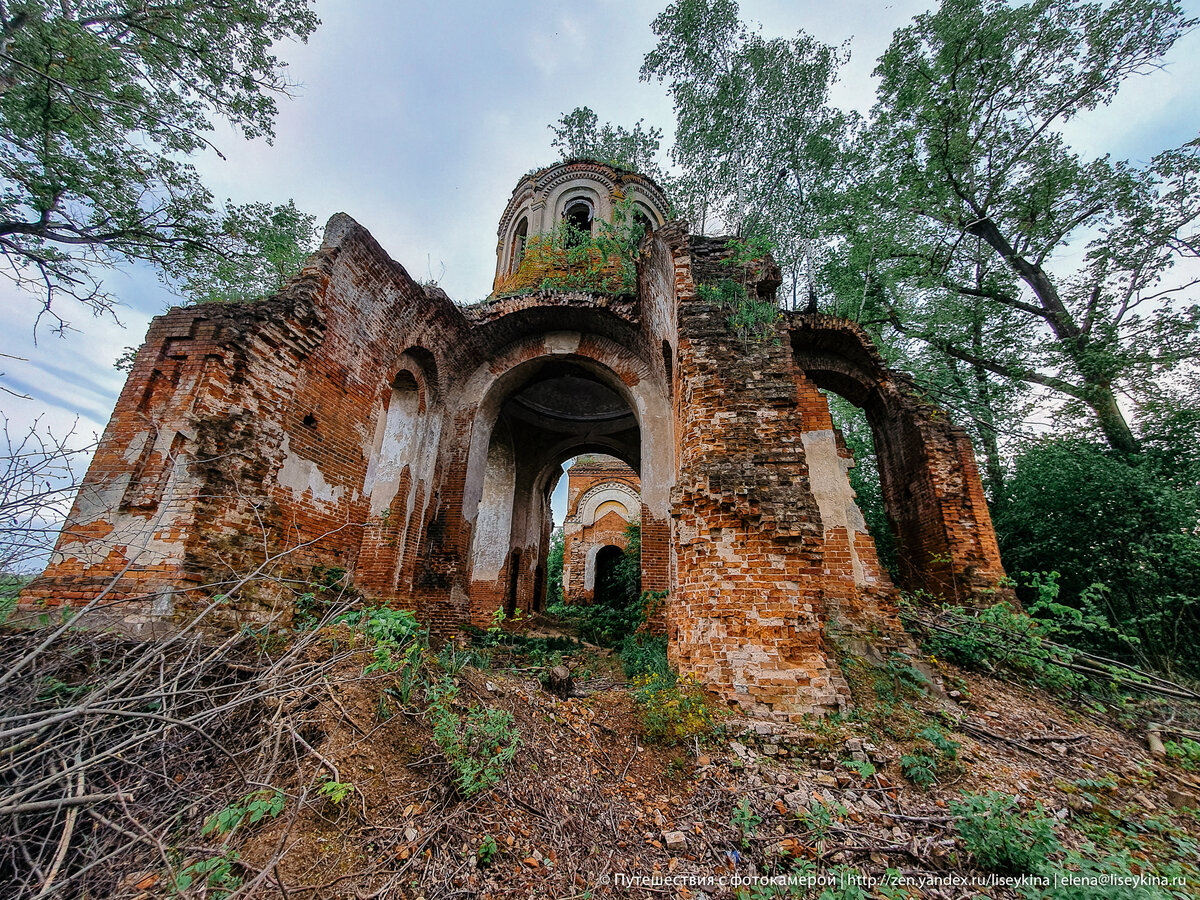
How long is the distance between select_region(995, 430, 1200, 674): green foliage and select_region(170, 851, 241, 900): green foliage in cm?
965

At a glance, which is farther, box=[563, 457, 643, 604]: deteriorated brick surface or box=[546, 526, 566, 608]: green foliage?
box=[546, 526, 566, 608]: green foliage

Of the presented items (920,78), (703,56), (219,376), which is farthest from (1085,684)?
(703,56)

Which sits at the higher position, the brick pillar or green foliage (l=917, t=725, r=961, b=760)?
the brick pillar

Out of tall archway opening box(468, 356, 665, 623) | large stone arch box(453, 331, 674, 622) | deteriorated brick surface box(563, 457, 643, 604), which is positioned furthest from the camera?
deteriorated brick surface box(563, 457, 643, 604)

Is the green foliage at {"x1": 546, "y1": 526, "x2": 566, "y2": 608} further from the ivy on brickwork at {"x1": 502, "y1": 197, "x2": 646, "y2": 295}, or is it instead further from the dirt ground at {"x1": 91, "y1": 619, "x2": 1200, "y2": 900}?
the dirt ground at {"x1": 91, "y1": 619, "x2": 1200, "y2": 900}

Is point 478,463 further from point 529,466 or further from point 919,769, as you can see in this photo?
point 919,769

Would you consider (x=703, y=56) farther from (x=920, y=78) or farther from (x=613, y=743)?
(x=613, y=743)

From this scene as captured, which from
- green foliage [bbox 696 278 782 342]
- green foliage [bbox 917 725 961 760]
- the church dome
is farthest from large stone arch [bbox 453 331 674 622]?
the church dome

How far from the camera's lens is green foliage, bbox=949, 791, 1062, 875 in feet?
9.11

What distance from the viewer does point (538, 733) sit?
408 cm

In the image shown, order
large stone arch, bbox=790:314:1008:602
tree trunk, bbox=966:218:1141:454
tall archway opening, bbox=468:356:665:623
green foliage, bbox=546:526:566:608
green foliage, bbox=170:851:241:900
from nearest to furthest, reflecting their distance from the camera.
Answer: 1. green foliage, bbox=170:851:241:900
2. large stone arch, bbox=790:314:1008:602
3. tree trunk, bbox=966:218:1141:454
4. tall archway opening, bbox=468:356:665:623
5. green foliage, bbox=546:526:566:608

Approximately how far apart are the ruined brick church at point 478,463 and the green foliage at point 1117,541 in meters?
2.26

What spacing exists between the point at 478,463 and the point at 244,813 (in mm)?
7524

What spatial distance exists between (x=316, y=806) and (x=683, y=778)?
2605 mm
